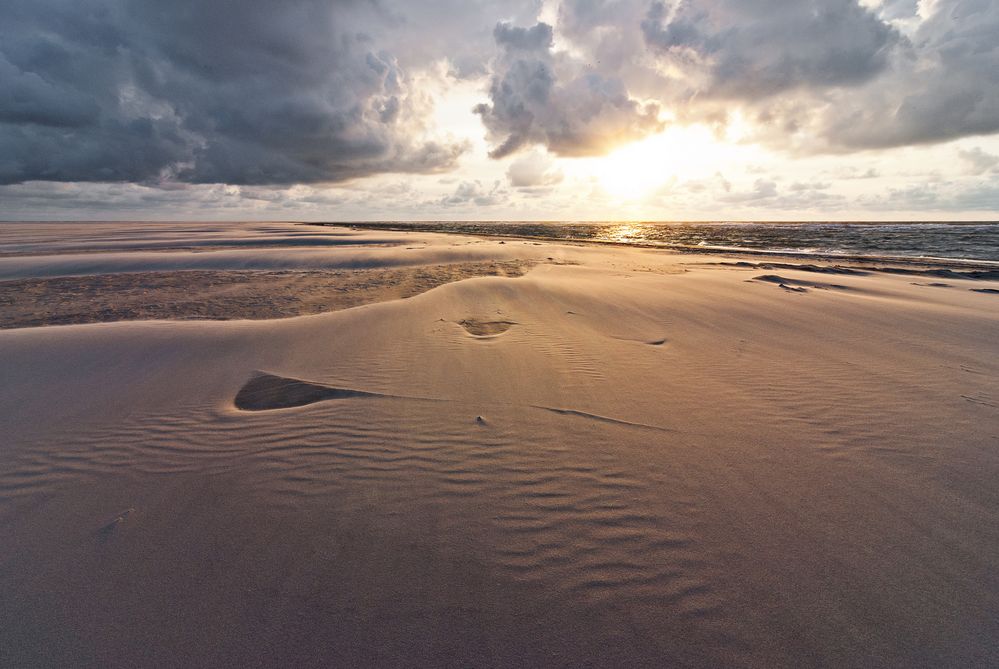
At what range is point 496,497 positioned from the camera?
3.41 meters

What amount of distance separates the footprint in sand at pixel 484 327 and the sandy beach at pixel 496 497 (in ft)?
1.43

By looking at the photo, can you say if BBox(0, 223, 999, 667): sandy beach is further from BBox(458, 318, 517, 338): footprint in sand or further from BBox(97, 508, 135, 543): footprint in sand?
BBox(458, 318, 517, 338): footprint in sand

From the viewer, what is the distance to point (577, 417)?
15.6 ft

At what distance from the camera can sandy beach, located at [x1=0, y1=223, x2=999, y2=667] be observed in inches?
90.1

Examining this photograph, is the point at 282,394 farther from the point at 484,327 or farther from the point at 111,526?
the point at 484,327

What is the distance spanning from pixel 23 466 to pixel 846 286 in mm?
19032

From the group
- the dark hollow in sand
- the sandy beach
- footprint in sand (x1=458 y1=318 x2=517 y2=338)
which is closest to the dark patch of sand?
the sandy beach

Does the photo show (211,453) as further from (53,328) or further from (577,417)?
(53,328)

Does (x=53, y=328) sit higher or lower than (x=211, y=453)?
higher

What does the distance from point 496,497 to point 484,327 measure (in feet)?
17.2

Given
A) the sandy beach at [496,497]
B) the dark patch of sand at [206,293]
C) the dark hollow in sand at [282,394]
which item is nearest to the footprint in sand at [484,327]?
the sandy beach at [496,497]

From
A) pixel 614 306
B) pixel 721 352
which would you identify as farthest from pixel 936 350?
pixel 614 306

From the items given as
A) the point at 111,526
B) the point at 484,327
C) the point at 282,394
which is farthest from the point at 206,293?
the point at 111,526

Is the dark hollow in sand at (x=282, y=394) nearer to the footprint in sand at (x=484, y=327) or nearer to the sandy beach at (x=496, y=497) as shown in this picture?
the sandy beach at (x=496, y=497)
